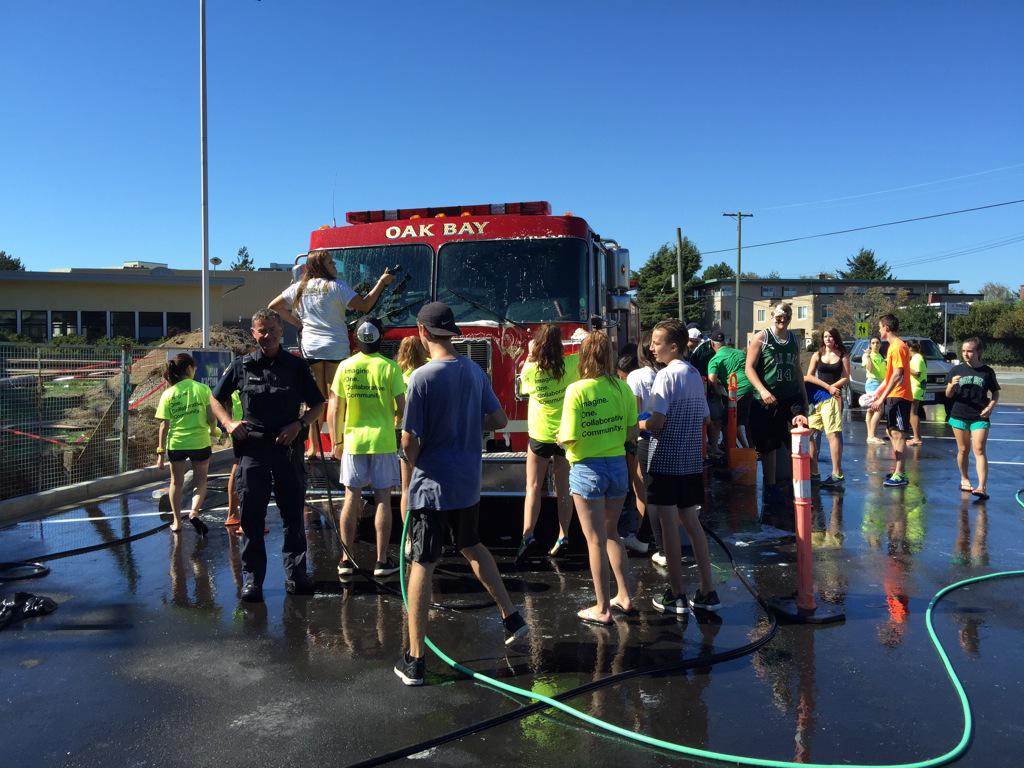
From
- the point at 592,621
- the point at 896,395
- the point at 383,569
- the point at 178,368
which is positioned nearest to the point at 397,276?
the point at 178,368

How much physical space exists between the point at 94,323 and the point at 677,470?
3262cm

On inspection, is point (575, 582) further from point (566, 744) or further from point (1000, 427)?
point (1000, 427)

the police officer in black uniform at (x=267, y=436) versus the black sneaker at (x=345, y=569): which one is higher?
the police officer in black uniform at (x=267, y=436)

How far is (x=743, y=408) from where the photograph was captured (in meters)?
9.45

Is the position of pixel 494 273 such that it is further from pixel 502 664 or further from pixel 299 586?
pixel 502 664

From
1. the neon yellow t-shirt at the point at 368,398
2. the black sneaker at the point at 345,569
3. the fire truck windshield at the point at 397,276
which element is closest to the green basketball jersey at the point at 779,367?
the fire truck windshield at the point at 397,276

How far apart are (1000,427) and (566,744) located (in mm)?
15600

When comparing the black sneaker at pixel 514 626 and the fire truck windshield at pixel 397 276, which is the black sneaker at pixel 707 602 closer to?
the black sneaker at pixel 514 626

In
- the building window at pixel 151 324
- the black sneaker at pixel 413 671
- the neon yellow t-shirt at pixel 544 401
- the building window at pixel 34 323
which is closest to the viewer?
the black sneaker at pixel 413 671

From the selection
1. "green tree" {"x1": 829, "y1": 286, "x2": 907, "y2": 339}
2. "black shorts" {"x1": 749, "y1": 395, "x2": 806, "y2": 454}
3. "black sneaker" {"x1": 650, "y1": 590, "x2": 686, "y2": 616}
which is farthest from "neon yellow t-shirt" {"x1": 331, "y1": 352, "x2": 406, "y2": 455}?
"green tree" {"x1": 829, "y1": 286, "x2": 907, "y2": 339}

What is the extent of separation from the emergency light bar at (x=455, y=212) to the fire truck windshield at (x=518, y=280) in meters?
0.42

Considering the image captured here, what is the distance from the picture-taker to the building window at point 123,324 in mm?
32031

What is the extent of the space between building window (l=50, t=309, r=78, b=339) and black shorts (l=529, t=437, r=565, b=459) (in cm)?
3080

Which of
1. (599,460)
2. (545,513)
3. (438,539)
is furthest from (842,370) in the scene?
(438,539)
